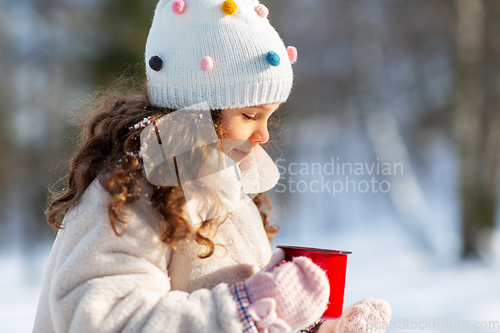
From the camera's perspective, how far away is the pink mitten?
1.11 meters

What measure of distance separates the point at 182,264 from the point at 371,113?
25.0 feet

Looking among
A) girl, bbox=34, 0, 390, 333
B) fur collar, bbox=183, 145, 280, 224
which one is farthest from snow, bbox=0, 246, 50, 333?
fur collar, bbox=183, 145, 280, 224

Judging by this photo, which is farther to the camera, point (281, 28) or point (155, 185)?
point (281, 28)

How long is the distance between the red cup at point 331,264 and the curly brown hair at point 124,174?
284 mm

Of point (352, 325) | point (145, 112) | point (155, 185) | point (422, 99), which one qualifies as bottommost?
point (352, 325)

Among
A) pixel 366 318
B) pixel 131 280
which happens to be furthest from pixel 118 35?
pixel 366 318

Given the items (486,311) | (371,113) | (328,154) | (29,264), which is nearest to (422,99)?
(371,113)

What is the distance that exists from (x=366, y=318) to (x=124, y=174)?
1014 millimetres

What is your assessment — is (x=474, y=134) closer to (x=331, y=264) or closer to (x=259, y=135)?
(x=259, y=135)

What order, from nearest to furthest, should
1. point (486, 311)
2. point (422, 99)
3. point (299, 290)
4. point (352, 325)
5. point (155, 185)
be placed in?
point (299, 290)
point (155, 185)
point (352, 325)
point (486, 311)
point (422, 99)

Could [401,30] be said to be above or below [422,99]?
above

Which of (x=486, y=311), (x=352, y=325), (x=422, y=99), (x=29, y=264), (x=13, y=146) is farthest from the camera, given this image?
(x=422, y=99)

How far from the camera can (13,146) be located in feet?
26.2

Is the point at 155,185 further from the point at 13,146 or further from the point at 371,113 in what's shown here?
the point at 13,146
